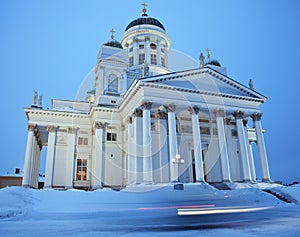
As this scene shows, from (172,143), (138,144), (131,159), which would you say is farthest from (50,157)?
(172,143)

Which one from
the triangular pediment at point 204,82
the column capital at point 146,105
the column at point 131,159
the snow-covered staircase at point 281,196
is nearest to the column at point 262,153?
the triangular pediment at point 204,82

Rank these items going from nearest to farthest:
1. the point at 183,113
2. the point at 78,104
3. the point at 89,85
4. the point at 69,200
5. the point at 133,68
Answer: the point at 69,200 → the point at 183,113 → the point at 78,104 → the point at 133,68 → the point at 89,85

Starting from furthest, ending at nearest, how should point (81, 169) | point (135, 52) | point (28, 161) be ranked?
point (135, 52) → point (81, 169) → point (28, 161)

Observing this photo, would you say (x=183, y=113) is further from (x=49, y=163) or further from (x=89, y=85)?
(x=89, y=85)

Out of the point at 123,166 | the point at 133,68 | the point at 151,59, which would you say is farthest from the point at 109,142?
the point at 151,59

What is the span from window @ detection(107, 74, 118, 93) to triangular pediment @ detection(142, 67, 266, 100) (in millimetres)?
9871

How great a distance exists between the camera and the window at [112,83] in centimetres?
2923

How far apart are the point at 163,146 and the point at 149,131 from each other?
3.71 meters

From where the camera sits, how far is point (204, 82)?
22.9m

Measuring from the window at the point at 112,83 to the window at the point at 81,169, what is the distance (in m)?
8.83

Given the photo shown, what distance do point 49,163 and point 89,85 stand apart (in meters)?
16.5

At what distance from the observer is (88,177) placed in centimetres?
2683

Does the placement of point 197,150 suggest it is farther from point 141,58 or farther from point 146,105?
point 141,58

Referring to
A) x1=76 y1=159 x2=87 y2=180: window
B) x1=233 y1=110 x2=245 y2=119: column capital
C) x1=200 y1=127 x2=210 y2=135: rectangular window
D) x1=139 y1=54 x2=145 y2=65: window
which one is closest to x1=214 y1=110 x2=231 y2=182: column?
x1=233 y1=110 x2=245 y2=119: column capital
